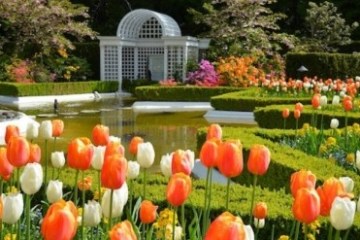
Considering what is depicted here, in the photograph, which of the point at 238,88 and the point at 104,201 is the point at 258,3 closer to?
the point at 238,88

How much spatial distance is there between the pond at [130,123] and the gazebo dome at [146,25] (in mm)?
8066

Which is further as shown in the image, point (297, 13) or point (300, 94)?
point (297, 13)

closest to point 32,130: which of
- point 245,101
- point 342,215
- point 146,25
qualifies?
point 342,215

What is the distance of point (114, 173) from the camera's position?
7.22 feet

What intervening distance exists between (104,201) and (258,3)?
26051 millimetres

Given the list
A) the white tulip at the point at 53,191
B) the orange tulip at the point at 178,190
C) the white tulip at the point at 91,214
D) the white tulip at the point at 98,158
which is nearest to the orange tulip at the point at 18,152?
the white tulip at the point at 53,191

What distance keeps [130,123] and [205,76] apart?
8.22m

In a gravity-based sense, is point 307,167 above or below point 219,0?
below

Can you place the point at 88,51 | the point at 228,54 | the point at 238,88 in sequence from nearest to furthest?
the point at 238,88 < the point at 228,54 < the point at 88,51

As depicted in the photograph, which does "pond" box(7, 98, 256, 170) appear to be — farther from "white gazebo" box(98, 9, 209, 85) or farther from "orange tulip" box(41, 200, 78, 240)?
"orange tulip" box(41, 200, 78, 240)

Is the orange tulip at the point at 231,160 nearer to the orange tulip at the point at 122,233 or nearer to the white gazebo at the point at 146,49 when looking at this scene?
the orange tulip at the point at 122,233

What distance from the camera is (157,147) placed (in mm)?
11516

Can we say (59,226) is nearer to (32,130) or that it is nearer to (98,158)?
(98,158)

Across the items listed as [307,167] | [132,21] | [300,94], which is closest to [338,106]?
[300,94]
